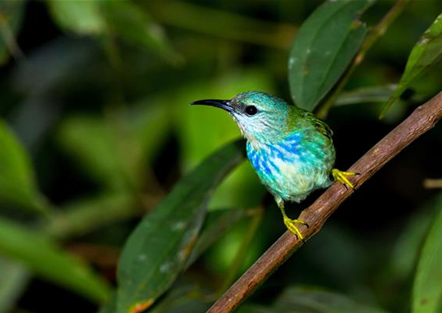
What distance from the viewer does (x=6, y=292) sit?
14.3 feet

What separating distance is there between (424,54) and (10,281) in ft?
9.34

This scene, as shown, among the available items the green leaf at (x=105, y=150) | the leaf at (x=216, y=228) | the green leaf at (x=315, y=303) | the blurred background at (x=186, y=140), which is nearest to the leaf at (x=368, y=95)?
the leaf at (x=216, y=228)

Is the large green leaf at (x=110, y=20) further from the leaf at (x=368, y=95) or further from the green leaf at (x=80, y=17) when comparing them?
the leaf at (x=368, y=95)

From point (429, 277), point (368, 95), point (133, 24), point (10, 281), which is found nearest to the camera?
point (429, 277)

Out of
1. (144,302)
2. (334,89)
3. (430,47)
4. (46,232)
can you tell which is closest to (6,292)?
(46,232)

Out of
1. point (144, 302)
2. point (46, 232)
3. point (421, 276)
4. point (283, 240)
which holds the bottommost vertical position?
point (421, 276)

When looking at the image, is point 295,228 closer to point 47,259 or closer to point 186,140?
point 47,259

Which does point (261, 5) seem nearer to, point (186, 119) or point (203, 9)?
point (203, 9)

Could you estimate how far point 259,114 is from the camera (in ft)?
10.6

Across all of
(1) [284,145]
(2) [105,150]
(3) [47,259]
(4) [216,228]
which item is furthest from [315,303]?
(2) [105,150]

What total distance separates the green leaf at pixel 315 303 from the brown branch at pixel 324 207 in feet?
2.58

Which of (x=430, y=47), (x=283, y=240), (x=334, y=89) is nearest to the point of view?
(x=283, y=240)

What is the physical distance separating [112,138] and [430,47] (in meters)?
3.16

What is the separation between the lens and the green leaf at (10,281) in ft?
14.2
